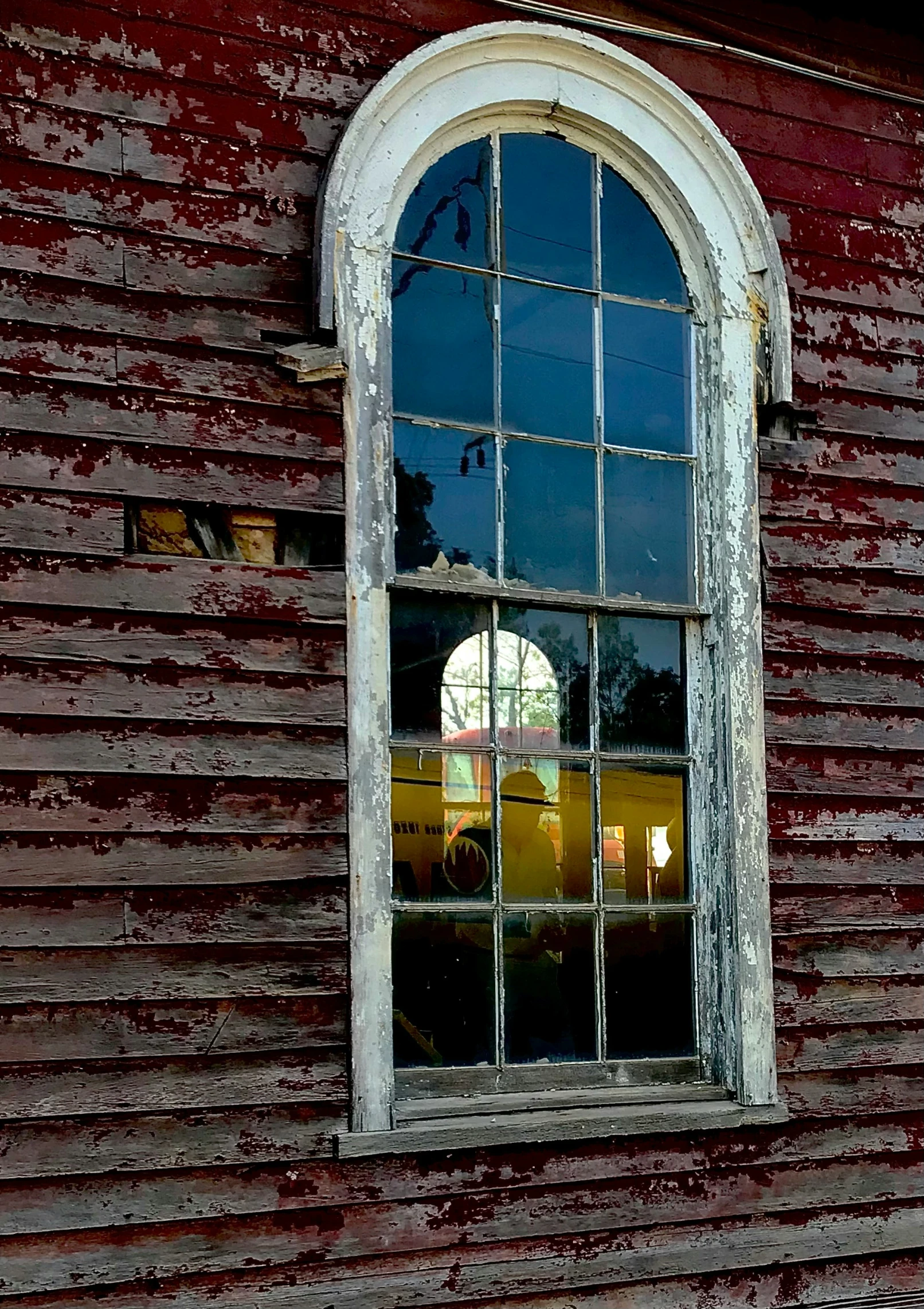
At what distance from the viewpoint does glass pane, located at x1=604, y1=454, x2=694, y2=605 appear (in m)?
4.18

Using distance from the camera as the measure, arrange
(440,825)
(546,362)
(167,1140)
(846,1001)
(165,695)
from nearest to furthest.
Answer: (167,1140) → (165,695) → (440,825) → (546,362) → (846,1001)

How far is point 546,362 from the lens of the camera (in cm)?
415

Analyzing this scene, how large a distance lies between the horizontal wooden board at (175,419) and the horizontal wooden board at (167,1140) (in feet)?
5.31

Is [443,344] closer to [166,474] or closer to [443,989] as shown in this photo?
[166,474]

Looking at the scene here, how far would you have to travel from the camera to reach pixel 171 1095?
337cm

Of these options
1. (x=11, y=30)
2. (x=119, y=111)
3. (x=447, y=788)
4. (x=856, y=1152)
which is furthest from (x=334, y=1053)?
(x=11, y=30)

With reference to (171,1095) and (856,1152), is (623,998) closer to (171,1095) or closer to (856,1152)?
(856,1152)

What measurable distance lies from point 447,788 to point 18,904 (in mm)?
1156

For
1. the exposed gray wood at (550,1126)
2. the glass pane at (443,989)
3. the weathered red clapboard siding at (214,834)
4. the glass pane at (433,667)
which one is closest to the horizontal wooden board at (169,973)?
the weathered red clapboard siding at (214,834)

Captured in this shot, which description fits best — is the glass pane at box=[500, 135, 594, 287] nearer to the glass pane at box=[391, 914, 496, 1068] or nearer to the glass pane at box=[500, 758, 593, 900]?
the glass pane at box=[500, 758, 593, 900]

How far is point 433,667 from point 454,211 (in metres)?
1.31

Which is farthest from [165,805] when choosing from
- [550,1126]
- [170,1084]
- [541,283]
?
[541,283]

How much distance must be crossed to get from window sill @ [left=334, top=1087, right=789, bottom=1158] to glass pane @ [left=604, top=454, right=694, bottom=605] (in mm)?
1430

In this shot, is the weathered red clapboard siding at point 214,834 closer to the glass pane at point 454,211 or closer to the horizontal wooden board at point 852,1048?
the horizontal wooden board at point 852,1048
